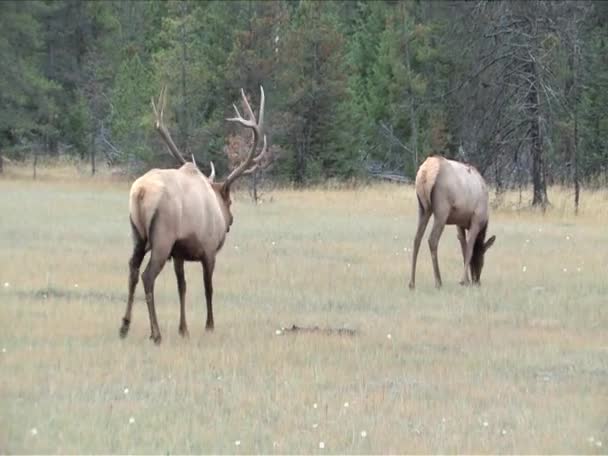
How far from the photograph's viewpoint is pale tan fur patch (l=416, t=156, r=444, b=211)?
1510 centimetres

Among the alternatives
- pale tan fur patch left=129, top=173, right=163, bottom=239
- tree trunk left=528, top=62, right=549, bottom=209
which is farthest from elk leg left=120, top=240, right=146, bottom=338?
tree trunk left=528, top=62, right=549, bottom=209

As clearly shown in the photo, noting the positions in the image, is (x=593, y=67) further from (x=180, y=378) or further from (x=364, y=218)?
(x=180, y=378)

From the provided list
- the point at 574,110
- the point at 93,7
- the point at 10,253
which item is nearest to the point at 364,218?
the point at 574,110

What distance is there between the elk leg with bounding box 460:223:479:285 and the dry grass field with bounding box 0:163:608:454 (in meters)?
0.27

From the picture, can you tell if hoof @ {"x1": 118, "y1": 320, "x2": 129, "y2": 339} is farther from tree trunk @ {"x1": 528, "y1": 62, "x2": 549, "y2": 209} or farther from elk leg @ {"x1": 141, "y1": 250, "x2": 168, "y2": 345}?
tree trunk @ {"x1": 528, "y1": 62, "x2": 549, "y2": 209}

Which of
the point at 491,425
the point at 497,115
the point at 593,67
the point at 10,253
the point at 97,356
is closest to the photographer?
the point at 491,425

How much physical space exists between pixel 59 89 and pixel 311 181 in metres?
13.3

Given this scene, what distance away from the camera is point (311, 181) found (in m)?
41.3

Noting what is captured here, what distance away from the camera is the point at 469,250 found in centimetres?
1534

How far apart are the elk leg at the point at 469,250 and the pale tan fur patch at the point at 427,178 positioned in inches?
28.4

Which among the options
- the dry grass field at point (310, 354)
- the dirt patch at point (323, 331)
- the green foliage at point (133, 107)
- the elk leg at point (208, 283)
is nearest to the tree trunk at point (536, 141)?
the dry grass field at point (310, 354)

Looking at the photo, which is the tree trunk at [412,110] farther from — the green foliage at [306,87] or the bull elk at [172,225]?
the bull elk at [172,225]

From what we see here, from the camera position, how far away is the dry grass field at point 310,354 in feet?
24.3

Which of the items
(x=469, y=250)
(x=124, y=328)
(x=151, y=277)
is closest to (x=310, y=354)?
(x=151, y=277)
